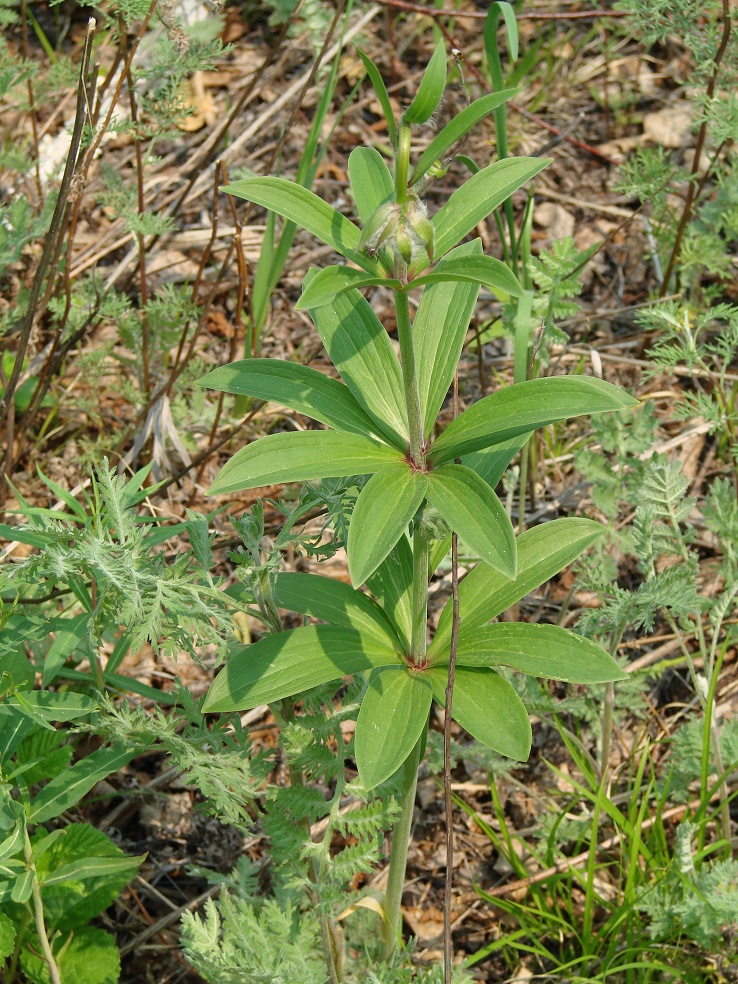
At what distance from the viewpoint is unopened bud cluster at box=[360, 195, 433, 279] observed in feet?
4.43

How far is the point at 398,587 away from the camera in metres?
1.87

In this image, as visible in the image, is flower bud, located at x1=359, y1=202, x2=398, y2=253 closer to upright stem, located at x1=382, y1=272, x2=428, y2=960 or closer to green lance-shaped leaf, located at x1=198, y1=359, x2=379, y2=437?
upright stem, located at x1=382, y1=272, x2=428, y2=960

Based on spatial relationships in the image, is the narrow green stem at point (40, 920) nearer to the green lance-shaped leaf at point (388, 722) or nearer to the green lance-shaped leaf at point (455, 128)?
the green lance-shaped leaf at point (388, 722)

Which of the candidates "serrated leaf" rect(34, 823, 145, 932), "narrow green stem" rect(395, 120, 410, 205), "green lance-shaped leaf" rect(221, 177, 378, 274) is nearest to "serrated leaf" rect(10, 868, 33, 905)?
"serrated leaf" rect(34, 823, 145, 932)

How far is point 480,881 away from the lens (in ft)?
8.14

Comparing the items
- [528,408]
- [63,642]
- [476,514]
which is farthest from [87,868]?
[528,408]

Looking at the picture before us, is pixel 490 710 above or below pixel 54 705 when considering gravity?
below

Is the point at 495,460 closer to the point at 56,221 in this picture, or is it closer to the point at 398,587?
the point at 398,587

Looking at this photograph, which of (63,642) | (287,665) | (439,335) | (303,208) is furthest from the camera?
(63,642)

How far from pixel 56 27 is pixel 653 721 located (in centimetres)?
416

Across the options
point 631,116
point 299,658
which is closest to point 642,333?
point 631,116

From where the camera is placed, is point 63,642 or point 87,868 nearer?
point 87,868

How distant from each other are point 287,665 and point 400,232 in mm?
796

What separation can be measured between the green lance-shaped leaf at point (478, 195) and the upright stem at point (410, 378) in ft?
0.39
